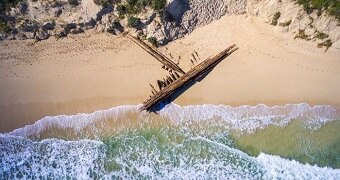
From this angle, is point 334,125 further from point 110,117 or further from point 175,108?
point 110,117

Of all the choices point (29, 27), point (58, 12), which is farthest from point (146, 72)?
point (29, 27)

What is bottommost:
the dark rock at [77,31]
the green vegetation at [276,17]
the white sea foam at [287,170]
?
the white sea foam at [287,170]

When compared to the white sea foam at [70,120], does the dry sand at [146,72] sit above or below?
above

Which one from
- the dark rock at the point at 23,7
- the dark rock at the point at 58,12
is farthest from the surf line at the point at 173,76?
the dark rock at the point at 23,7

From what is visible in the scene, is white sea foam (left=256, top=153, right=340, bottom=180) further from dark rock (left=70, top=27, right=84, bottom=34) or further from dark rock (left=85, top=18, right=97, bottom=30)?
dark rock (left=70, top=27, right=84, bottom=34)

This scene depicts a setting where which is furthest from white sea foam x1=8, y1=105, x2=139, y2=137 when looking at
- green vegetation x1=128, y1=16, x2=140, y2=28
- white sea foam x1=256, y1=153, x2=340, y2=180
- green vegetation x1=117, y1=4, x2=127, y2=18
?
white sea foam x1=256, y1=153, x2=340, y2=180

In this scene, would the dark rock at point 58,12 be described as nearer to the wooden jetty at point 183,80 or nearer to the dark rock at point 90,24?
the dark rock at point 90,24
